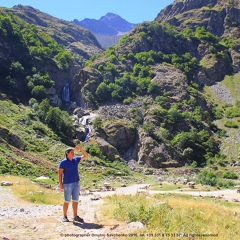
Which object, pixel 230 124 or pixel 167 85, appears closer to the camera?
pixel 230 124

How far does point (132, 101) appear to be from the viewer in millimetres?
85375

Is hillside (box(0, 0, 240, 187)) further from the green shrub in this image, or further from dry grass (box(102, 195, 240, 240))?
dry grass (box(102, 195, 240, 240))

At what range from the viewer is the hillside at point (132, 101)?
57406mm

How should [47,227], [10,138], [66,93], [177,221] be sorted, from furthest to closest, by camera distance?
[66,93] → [10,138] → [177,221] → [47,227]

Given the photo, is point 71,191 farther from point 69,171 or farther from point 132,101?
point 132,101

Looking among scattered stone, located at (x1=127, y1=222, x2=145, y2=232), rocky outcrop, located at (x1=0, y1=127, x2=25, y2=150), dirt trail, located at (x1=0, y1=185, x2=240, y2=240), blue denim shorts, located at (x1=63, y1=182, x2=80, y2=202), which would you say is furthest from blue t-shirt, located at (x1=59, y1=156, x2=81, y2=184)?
rocky outcrop, located at (x1=0, y1=127, x2=25, y2=150)

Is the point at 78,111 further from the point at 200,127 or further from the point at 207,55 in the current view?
the point at 207,55

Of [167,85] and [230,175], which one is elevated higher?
[167,85]

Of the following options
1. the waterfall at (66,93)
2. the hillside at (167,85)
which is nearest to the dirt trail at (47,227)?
the hillside at (167,85)

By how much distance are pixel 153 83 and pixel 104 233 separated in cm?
8194

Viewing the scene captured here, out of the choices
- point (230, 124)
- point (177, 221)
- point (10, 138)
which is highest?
point (177, 221)

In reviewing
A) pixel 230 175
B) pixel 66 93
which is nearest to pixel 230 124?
pixel 230 175

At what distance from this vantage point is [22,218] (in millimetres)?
10750

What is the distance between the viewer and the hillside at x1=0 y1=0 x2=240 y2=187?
5741 centimetres
